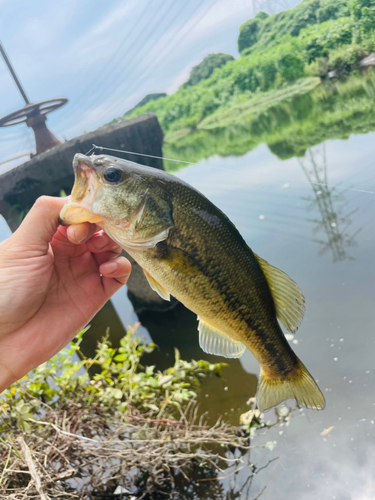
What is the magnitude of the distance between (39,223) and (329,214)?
4.50 m

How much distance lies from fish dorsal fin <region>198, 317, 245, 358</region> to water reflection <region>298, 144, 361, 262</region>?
2.35 meters

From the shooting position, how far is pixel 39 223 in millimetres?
1359

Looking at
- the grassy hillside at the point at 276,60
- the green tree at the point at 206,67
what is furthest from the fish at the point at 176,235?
the green tree at the point at 206,67

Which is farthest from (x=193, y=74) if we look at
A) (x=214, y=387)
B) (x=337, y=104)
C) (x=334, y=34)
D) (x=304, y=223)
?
(x=214, y=387)

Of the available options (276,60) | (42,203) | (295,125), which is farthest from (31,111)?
(276,60)

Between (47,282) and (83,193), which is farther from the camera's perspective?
(47,282)

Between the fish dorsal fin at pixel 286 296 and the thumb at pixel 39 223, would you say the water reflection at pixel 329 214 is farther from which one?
the thumb at pixel 39 223

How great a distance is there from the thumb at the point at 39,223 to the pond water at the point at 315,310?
1733 mm

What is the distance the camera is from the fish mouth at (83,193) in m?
1.14

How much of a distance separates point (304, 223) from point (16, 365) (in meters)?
4.39

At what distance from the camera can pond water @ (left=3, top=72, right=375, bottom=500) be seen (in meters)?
2.21

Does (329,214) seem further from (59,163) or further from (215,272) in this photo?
(215,272)

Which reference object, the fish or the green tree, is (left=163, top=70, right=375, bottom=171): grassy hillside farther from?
the fish

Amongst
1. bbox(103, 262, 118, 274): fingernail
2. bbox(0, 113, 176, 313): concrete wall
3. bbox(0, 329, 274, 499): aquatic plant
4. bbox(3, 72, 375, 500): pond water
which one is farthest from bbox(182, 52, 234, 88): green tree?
bbox(103, 262, 118, 274): fingernail
